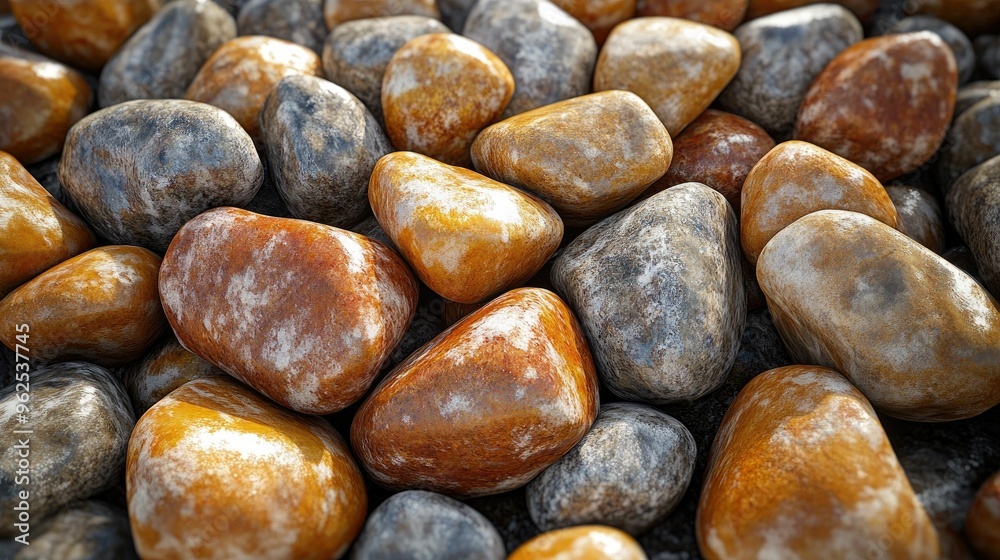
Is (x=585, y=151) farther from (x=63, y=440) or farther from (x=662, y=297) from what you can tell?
(x=63, y=440)

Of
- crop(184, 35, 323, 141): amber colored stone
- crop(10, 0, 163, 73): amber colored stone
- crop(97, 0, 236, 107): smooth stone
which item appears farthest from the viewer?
crop(10, 0, 163, 73): amber colored stone

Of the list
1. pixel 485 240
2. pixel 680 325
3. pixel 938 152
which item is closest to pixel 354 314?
pixel 485 240

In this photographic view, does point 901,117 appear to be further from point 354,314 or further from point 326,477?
point 326,477

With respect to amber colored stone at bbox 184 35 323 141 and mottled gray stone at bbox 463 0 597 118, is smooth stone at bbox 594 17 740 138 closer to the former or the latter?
mottled gray stone at bbox 463 0 597 118

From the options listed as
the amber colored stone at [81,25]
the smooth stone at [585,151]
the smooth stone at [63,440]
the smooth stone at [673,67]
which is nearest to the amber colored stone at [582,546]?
the smooth stone at [585,151]

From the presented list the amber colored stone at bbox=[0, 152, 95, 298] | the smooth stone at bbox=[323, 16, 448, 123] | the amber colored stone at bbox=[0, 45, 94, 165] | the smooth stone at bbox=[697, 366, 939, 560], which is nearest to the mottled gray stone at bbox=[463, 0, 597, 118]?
the smooth stone at bbox=[323, 16, 448, 123]

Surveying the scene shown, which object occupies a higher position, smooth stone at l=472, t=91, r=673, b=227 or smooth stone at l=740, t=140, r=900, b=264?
smooth stone at l=472, t=91, r=673, b=227

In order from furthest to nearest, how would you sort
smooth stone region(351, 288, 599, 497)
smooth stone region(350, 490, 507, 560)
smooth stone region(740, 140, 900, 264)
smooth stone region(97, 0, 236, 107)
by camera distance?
smooth stone region(97, 0, 236, 107) < smooth stone region(740, 140, 900, 264) < smooth stone region(351, 288, 599, 497) < smooth stone region(350, 490, 507, 560)
